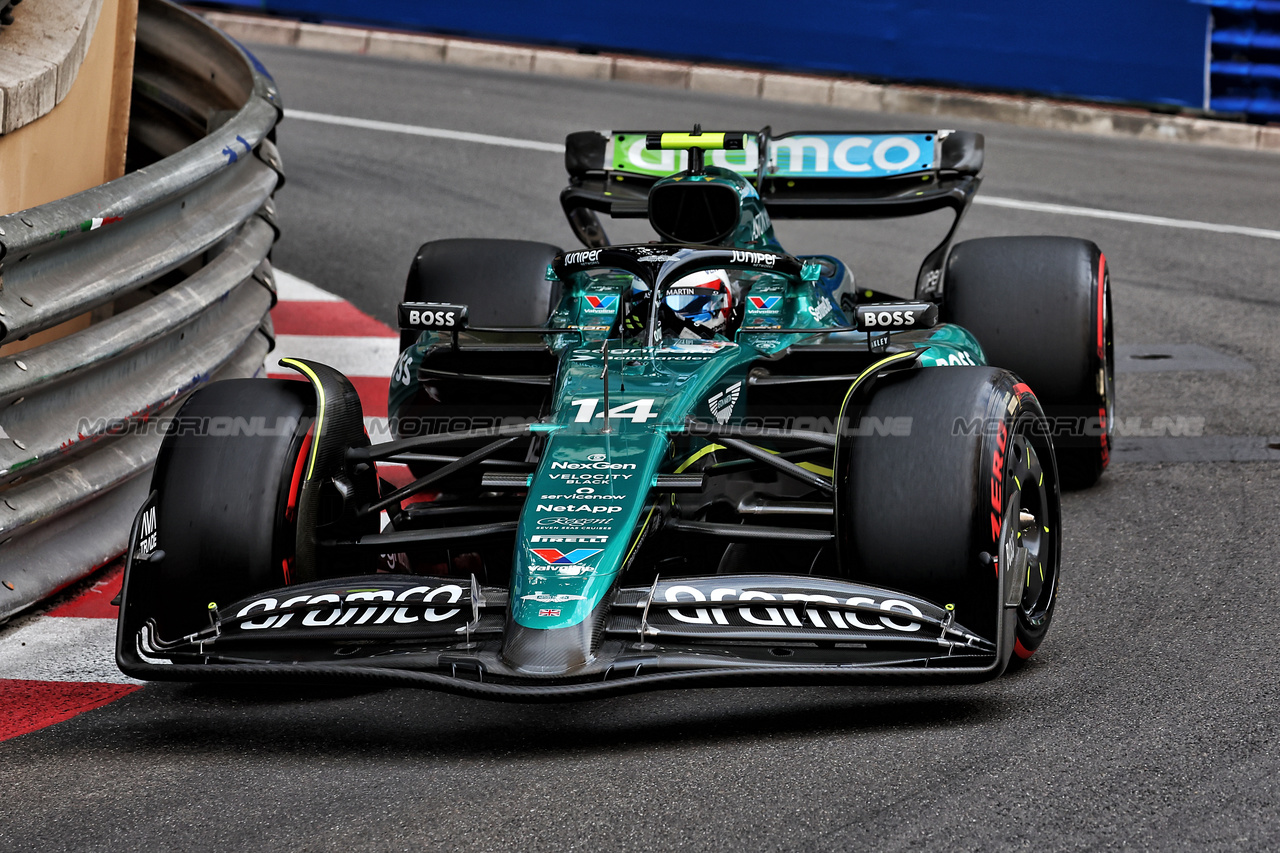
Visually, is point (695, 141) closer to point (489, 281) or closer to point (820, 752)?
point (489, 281)

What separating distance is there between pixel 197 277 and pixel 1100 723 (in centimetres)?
348

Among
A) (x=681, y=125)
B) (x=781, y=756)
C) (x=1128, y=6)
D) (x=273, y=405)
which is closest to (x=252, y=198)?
(x=273, y=405)

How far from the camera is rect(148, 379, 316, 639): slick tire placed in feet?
12.5

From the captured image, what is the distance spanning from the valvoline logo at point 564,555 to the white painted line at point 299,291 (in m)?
4.77

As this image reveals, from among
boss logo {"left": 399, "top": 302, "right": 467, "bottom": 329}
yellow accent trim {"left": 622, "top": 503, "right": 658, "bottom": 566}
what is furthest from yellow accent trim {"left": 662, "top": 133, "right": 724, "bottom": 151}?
yellow accent trim {"left": 622, "top": 503, "right": 658, "bottom": 566}

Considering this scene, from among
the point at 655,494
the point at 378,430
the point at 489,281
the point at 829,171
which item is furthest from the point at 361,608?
the point at 829,171

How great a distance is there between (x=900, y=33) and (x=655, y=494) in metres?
10.7

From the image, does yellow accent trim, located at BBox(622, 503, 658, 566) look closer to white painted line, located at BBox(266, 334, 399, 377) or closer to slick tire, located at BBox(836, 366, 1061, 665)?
slick tire, located at BBox(836, 366, 1061, 665)

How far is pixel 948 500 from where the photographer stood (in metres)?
3.63

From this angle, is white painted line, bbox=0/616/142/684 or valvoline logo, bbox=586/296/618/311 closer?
white painted line, bbox=0/616/142/684

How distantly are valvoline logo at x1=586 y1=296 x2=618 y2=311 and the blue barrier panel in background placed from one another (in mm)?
8986

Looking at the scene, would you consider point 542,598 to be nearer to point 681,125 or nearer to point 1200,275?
point 1200,275

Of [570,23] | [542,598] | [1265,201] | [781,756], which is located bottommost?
[781,756]

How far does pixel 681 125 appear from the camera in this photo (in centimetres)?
1202
